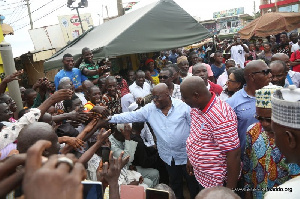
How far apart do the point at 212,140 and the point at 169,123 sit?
81 centimetres

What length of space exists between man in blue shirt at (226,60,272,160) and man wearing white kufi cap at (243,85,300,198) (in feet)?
1.30

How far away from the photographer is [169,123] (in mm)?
3135

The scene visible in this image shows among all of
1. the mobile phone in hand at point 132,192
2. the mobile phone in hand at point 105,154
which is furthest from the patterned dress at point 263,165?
the mobile phone in hand at point 105,154

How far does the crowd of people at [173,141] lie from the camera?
79 cm

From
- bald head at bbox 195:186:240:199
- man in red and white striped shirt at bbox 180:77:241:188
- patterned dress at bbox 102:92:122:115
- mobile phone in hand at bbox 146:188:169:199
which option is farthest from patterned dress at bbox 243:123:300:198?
patterned dress at bbox 102:92:122:115

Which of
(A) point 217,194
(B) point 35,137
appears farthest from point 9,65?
(A) point 217,194

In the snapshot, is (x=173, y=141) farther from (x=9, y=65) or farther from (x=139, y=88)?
(x=139, y=88)

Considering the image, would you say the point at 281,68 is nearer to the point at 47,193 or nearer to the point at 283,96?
the point at 283,96

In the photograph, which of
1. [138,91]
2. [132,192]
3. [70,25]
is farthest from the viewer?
[70,25]

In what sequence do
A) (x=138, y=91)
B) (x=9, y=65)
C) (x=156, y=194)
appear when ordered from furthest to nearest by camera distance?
1. (x=138, y=91)
2. (x=9, y=65)
3. (x=156, y=194)

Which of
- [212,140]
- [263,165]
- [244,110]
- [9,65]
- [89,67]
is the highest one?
[9,65]

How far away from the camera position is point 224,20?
39.8m

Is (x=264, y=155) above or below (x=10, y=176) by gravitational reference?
below

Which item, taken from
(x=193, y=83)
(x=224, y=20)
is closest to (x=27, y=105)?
(x=193, y=83)
